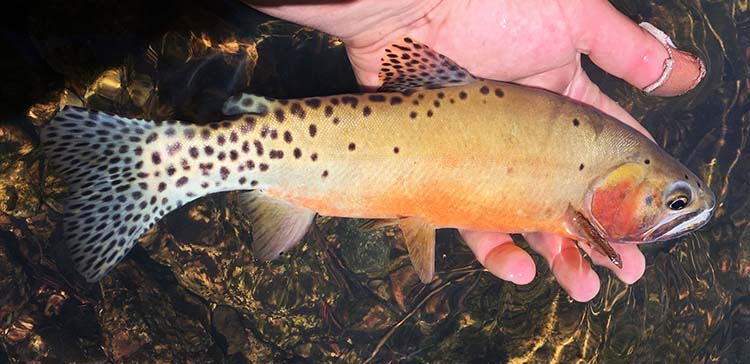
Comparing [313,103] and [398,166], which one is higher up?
[313,103]

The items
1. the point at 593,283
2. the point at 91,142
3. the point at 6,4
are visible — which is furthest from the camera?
the point at 6,4

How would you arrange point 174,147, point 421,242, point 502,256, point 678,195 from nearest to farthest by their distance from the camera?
point 174,147, point 678,195, point 421,242, point 502,256

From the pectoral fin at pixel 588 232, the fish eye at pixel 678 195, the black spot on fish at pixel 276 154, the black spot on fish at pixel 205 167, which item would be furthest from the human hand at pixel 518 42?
the black spot on fish at pixel 205 167

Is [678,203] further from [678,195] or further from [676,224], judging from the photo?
[676,224]

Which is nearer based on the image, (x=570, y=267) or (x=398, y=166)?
(x=398, y=166)

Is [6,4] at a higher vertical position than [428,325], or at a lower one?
higher

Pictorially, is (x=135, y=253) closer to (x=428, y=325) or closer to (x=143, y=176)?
(x=143, y=176)

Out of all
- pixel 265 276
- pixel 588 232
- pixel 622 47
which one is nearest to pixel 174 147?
pixel 265 276

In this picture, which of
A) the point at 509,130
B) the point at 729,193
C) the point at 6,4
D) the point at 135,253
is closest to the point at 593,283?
the point at 509,130
